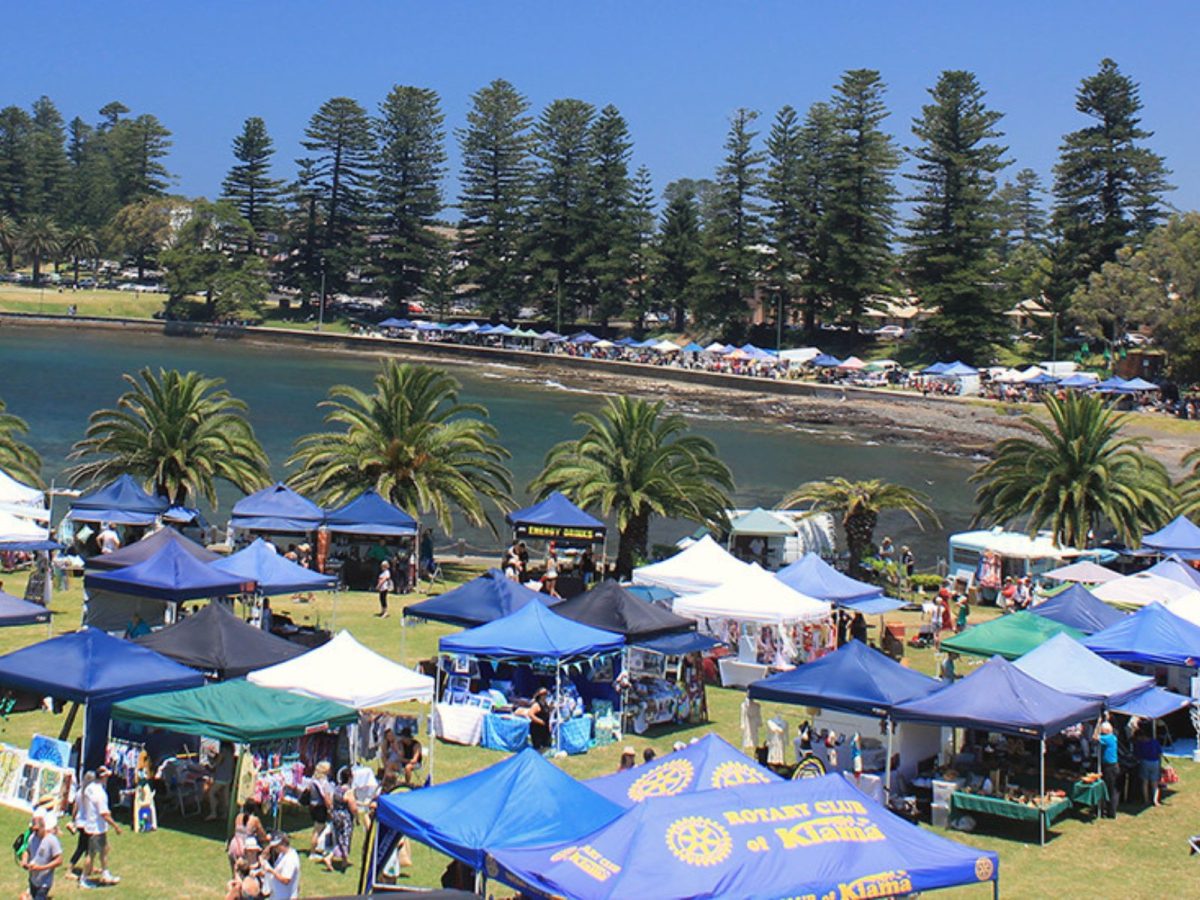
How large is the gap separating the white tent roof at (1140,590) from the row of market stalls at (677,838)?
13.1 metres

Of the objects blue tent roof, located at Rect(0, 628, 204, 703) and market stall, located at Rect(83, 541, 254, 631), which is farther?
market stall, located at Rect(83, 541, 254, 631)

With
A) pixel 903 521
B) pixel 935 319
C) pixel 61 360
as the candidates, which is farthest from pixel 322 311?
pixel 903 521

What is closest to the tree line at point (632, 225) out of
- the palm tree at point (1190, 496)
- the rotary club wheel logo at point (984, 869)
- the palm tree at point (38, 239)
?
the palm tree at point (38, 239)

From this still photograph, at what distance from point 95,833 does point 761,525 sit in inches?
821

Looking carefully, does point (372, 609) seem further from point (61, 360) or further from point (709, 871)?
point (61, 360)

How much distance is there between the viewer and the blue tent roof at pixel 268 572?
19.1m

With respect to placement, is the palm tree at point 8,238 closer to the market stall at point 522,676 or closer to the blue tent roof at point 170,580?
the blue tent roof at point 170,580

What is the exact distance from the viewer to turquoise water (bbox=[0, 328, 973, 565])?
49875 millimetres

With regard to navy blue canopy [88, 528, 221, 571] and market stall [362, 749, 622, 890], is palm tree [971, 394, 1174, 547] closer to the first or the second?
navy blue canopy [88, 528, 221, 571]

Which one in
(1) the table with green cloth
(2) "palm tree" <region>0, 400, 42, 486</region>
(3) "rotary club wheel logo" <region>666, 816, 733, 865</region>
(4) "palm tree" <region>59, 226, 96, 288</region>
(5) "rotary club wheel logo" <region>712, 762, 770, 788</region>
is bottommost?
(1) the table with green cloth

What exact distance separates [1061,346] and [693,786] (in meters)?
77.4

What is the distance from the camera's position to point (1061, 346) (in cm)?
8194

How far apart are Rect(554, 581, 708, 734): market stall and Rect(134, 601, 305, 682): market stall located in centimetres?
368

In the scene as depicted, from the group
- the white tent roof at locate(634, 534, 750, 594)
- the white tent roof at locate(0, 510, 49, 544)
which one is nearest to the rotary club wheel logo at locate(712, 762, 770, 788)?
the white tent roof at locate(634, 534, 750, 594)
